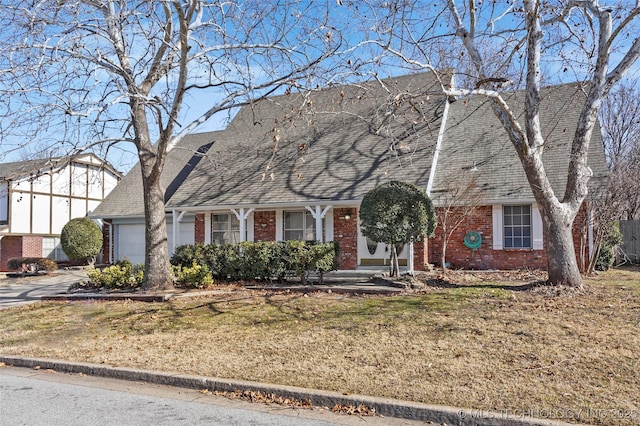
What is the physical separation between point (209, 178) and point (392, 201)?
10033 millimetres

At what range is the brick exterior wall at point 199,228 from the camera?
20000 mm

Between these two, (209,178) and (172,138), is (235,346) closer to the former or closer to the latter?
(172,138)


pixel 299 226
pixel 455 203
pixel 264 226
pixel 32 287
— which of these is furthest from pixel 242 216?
pixel 32 287

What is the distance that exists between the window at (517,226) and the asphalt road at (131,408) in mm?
12586

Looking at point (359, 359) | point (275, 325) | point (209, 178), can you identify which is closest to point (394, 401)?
point (359, 359)

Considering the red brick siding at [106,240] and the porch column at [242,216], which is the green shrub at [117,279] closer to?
the porch column at [242,216]

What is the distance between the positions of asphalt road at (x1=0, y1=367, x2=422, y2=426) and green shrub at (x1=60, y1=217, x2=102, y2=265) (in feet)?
55.4

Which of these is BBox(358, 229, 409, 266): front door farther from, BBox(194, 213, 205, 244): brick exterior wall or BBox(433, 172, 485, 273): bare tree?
BBox(194, 213, 205, 244): brick exterior wall

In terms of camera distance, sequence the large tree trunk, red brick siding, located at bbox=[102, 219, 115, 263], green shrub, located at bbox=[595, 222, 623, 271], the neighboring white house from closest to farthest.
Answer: the large tree trunk
green shrub, located at bbox=[595, 222, 623, 271]
red brick siding, located at bbox=[102, 219, 115, 263]
the neighboring white house

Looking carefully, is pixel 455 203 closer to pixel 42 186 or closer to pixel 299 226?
pixel 299 226

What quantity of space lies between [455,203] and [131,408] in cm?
1214

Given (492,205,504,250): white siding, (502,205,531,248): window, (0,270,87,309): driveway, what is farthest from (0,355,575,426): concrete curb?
(502,205,531,248): window

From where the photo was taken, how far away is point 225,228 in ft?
64.8

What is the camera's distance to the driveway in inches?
541
